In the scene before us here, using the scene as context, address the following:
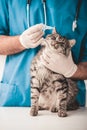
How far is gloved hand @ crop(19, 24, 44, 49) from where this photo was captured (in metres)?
0.96

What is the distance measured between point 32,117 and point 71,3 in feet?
1.09

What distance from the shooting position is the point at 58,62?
3.21 ft

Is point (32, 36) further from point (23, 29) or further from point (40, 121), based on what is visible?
point (40, 121)

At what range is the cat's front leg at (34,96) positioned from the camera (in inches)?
38.4

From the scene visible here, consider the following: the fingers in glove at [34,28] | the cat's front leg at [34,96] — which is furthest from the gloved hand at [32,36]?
the cat's front leg at [34,96]

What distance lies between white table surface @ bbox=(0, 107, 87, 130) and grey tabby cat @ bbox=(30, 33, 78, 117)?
0.02m

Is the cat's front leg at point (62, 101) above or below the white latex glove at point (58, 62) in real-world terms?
below

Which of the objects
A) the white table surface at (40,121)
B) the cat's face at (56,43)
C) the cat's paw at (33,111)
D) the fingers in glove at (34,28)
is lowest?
the white table surface at (40,121)

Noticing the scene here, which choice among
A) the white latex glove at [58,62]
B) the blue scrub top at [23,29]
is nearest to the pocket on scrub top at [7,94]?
the blue scrub top at [23,29]

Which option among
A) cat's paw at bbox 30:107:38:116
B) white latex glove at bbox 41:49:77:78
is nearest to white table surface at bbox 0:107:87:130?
cat's paw at bbox 30:107:38:116

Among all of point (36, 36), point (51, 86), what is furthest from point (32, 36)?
point (51, 86)

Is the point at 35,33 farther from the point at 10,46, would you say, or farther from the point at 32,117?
the point at 32,117

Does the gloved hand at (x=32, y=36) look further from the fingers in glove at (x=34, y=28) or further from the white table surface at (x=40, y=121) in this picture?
the white table surface at (x=40, y=121)

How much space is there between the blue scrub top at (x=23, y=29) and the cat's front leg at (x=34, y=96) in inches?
1.0
